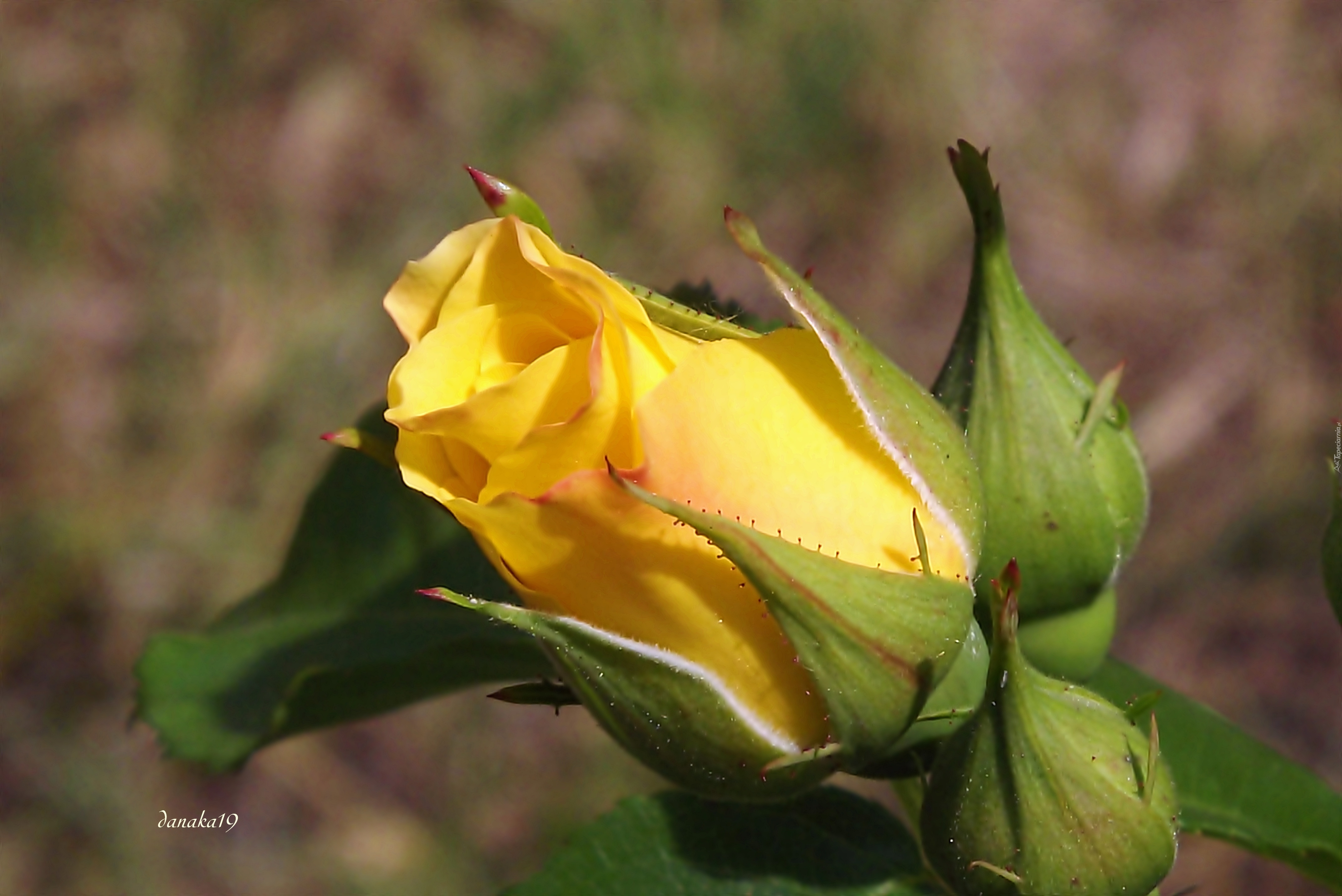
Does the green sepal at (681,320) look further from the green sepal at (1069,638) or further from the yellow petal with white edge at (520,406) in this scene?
the green sepal at (1069,638)

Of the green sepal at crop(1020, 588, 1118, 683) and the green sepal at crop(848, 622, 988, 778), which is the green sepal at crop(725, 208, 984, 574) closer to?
the green sepal at crop(848, 622, 988, 778)

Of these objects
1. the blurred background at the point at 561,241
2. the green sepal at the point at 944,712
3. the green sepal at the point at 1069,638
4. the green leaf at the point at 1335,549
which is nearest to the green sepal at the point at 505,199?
the green sepal at the point at 944,712

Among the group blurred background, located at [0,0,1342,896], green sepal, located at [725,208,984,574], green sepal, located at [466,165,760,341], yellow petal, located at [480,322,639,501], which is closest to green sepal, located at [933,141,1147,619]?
green sepal, located at [725,208,984,574]

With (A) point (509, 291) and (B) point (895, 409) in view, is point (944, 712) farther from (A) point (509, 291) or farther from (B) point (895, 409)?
(A) point (509, 291)

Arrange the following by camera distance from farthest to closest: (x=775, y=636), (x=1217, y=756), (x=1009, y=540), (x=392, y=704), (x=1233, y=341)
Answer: (x=1233, y=341) < (x=392, y=704) < (x=1217, y=756) < (x=1009, y=540) < (x=775, y=636)

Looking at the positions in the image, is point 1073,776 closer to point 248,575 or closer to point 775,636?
point 775,636

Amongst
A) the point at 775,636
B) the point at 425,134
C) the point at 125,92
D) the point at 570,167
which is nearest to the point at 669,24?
the point at 570,167

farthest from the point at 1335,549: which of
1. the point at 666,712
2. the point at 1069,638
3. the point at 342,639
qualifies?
the point at 342,639
